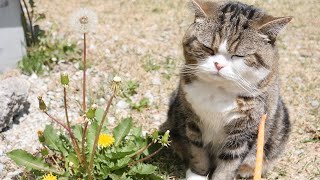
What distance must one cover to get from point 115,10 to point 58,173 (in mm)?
3141

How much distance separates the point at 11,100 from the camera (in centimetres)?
323

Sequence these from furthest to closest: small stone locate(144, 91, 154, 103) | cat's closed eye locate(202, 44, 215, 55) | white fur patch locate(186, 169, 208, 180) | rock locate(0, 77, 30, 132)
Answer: small stone locate(144, 91, 154, 103) < rock locate(0, 77, 30, 132) < white fur patch locate(186, 169, 208, 180) < cat's closed eye locate(202, 44, 215, 55)

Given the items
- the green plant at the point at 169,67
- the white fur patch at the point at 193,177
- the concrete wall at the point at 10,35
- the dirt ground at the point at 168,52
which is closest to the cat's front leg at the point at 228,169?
the white fur patch at the point at 193,177

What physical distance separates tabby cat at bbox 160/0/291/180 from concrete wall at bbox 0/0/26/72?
1.71 metres

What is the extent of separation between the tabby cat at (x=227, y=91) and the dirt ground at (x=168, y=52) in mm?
469

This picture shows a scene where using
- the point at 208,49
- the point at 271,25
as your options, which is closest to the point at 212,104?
the point at 208,49

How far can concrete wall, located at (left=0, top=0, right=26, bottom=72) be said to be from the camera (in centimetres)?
375

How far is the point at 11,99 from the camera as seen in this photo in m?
3.23

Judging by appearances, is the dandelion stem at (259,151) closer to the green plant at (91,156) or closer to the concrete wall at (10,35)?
the green plant at (91,156)

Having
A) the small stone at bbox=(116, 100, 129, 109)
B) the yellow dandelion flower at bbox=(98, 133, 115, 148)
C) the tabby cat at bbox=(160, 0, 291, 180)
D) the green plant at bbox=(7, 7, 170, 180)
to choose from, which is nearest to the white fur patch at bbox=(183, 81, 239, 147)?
the tabby cat at bbox=(160, 0, 291, 180)

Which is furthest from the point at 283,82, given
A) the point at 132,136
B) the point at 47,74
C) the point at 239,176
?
the point at 47,74

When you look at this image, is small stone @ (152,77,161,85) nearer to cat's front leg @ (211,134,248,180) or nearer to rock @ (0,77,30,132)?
rock @ (0,77,30,132)

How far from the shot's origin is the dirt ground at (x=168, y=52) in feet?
11.1

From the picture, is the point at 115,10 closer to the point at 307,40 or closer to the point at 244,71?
the point at 307,40
